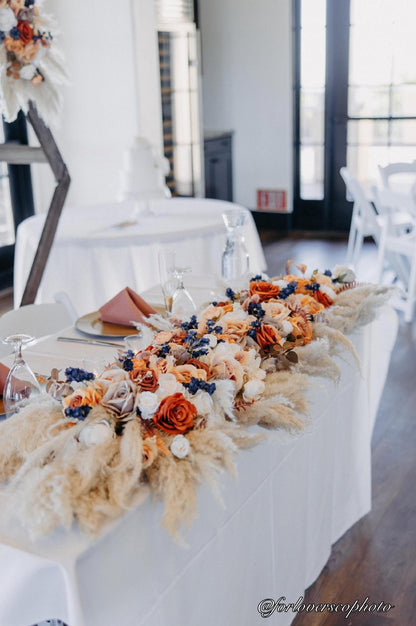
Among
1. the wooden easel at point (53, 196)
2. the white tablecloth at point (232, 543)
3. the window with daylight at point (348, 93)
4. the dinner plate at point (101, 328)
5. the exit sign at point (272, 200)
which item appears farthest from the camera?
the exit sign at point (272, 200)

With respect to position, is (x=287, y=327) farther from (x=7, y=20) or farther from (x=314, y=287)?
(x=7, y=20)

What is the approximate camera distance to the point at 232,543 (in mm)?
1400

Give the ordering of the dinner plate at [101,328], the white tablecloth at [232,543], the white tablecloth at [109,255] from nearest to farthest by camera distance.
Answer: the white tablecloth at [232,543]
the dinner plate at [101,328]
the white tablecloth at [109,255]

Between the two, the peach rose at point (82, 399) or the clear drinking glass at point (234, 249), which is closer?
the peach rose at point (82, 399)

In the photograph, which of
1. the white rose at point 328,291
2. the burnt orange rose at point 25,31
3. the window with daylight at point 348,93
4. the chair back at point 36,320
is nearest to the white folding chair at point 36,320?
the chair back at point 36,320

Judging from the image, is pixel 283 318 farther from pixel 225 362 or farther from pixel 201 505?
pixel 201 505

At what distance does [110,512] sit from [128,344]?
Result: 30.9 inches

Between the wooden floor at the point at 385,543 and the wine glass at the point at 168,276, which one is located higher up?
the wine glass at the point at 168,276

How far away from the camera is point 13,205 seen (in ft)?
18.7

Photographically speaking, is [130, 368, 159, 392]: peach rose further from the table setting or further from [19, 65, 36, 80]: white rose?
[19, 65, 36, 80]: white rose

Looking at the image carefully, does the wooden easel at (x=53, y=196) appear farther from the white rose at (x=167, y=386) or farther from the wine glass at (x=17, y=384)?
the white rose at (x=167, y=386)

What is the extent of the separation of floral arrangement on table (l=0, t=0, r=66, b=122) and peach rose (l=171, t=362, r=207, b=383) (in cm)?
135

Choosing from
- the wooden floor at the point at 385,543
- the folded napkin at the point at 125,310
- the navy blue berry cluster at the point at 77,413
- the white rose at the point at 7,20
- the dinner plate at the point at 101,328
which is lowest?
the wooden floor at the point at 385,543

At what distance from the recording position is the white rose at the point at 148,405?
117 cm
